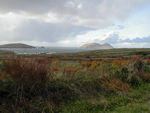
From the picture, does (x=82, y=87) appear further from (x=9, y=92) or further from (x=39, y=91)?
(x=9, y=92)

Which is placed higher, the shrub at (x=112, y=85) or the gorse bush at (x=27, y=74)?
the gorse bush at (x=27, y=74)

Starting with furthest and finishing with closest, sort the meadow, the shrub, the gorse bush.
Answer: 1. the shrub
2. the gorse bush
3. the meadow

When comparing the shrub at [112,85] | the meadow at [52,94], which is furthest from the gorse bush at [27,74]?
the shrub at [112,85]

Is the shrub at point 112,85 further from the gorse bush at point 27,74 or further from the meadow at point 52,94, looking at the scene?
the gorse bush at point 27,74

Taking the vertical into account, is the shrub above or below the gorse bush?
below

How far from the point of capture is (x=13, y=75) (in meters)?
4.92

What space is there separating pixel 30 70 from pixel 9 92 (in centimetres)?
113

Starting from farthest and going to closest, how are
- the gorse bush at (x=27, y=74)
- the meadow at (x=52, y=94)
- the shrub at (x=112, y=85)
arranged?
the shrub at (x=112, y=85), the gorse bush at (x=27, y=74), the meadow at (x=52, y=94)

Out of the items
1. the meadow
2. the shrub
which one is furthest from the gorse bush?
the shrub

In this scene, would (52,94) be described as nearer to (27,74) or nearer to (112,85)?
(27,74)

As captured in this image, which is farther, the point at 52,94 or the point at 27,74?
the point at 52,94

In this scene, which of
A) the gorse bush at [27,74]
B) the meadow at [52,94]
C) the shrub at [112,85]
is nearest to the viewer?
the meadow at [52,94]

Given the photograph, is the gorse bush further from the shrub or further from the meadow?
the shrub

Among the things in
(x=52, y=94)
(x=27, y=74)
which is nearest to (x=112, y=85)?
(x=52, y=94)
